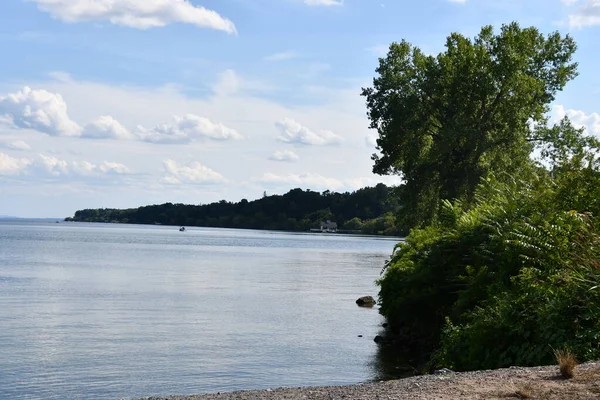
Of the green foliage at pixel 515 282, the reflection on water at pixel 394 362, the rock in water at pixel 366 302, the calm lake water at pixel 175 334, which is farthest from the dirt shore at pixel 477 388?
the rock in water at pixel 366 302

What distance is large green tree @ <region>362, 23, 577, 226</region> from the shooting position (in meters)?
42.8

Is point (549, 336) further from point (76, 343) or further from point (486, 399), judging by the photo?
point (76, 343)

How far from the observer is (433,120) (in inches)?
1857

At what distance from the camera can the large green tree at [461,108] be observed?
42.8m

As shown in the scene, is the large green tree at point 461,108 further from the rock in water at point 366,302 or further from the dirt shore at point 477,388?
the dirt shore at point 477,388

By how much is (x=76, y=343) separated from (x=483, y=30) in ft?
101

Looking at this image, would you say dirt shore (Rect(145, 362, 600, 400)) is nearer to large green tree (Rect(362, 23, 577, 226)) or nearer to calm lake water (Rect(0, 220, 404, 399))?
calm lake water (Rect(0, 220, 404, 399))

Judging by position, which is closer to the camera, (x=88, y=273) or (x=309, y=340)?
(x=309, y=340)

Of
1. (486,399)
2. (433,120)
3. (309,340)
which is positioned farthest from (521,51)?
(486,399)

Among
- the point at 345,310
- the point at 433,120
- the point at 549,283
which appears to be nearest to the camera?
the point at 549,283

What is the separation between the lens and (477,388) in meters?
9.18

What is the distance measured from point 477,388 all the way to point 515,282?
22.0ft

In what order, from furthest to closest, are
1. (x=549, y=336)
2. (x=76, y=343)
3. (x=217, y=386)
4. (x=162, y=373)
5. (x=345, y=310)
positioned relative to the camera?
(x=345, y=310)
(x=76, y=343)
(x=162, y=373)
(x=217, y=386)
(x=549, y=336)

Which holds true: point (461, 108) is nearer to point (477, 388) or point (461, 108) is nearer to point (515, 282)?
point (515, 282)
